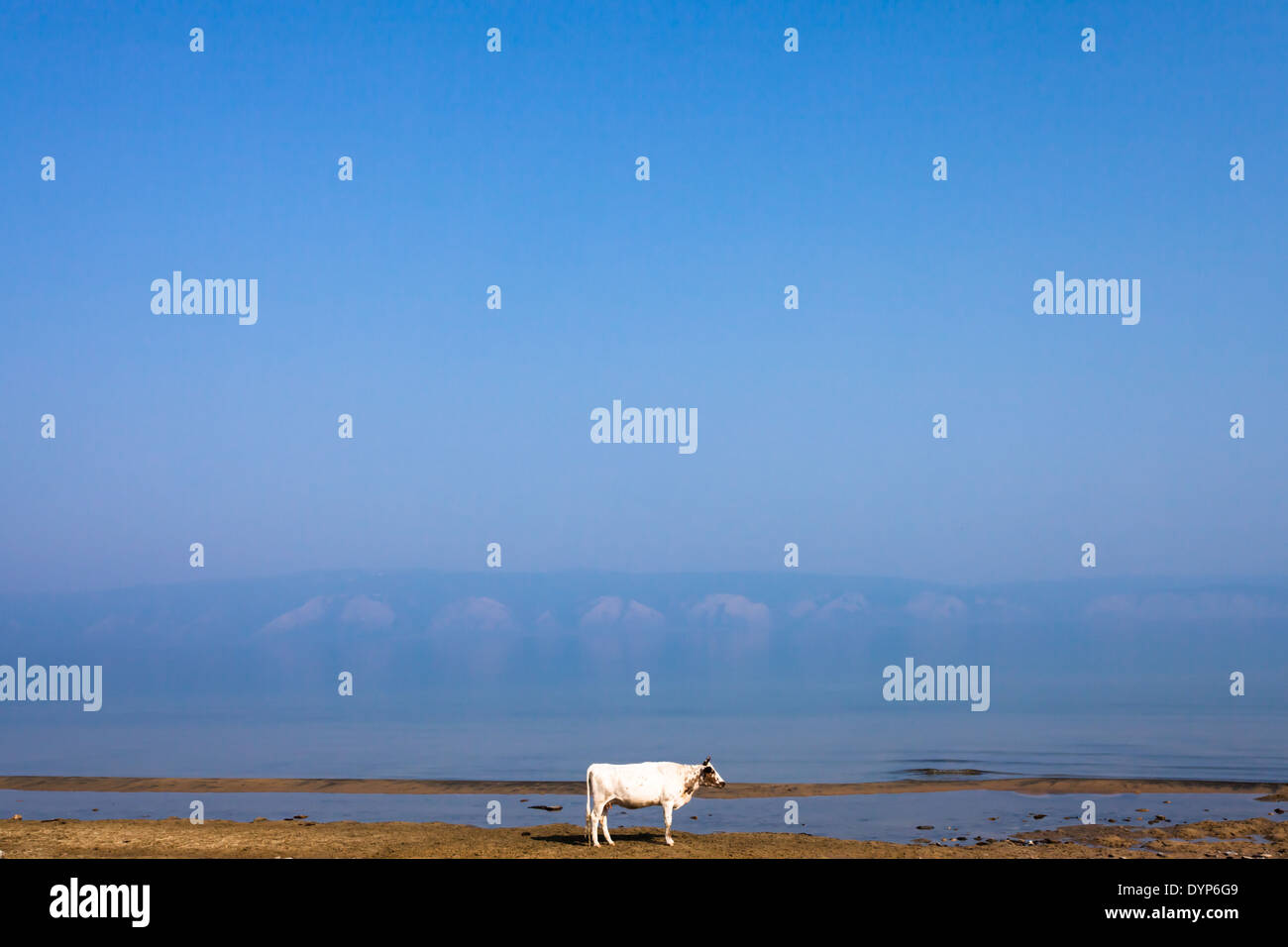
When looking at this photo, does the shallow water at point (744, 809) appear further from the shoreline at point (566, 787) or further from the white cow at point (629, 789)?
the white cow at point (629, 789)

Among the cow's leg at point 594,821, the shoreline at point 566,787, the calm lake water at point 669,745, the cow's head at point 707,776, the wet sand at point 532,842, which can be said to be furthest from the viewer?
the calm lake water at point 669,745

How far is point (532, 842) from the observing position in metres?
19.7

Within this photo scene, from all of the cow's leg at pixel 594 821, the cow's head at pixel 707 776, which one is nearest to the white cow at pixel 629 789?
the cow's leg at pixel 594 821

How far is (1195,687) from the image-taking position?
172 feet

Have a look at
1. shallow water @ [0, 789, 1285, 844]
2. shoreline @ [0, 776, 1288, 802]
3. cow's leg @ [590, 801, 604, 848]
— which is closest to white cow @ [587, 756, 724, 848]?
cow's leg @ [590, 801, 604, 848]

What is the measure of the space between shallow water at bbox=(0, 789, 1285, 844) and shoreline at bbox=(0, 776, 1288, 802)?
57cm

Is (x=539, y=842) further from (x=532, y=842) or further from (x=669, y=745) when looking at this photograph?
(x=669, y=745)

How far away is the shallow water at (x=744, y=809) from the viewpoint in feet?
75.6

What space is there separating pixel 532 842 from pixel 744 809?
6.83m

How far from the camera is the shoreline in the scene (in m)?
27.4

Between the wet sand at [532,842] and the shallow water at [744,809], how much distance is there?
53.3 inches
